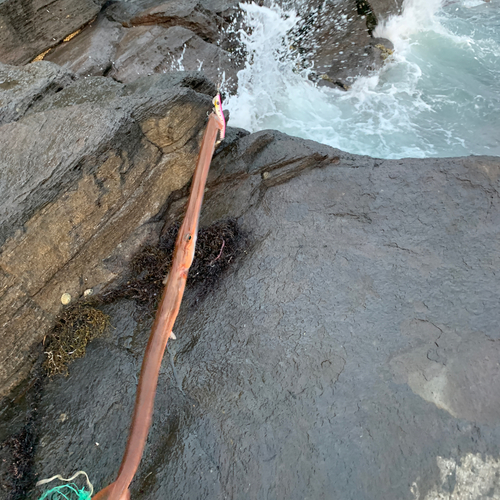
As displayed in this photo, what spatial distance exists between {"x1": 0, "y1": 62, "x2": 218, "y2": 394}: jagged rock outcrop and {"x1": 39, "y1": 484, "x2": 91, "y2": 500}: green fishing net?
0.89m

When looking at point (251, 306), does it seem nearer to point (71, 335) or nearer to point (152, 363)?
point (152, 363)

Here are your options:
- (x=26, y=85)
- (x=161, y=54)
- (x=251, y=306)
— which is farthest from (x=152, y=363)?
(x=161, y=54)

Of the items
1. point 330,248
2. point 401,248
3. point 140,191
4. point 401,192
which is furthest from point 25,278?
point 401,192

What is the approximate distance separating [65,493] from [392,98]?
7.62m

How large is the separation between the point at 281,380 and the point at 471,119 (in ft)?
20.4

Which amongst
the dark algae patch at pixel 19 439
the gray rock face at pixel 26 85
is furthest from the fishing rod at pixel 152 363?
the gray rock face at pixel 26 85

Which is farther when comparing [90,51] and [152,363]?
[90,51]

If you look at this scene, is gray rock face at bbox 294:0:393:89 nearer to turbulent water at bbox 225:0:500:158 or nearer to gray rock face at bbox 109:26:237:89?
turbulent water at bbox 225:0:500:158

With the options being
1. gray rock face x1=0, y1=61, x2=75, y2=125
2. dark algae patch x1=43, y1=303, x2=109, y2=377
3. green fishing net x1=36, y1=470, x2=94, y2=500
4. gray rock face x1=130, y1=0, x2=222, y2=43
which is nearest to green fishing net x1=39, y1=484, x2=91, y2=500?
green fishing net x1=36, y1=470, x2=94, y2=500

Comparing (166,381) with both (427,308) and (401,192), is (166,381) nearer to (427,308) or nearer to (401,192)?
(427,308)

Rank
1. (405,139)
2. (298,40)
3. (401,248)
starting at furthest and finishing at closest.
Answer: (298,40) < (405,139) < (401,248)

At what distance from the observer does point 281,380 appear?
9.59ft

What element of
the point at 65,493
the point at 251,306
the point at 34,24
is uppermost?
the point at 34,24

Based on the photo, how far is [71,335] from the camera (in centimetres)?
332
